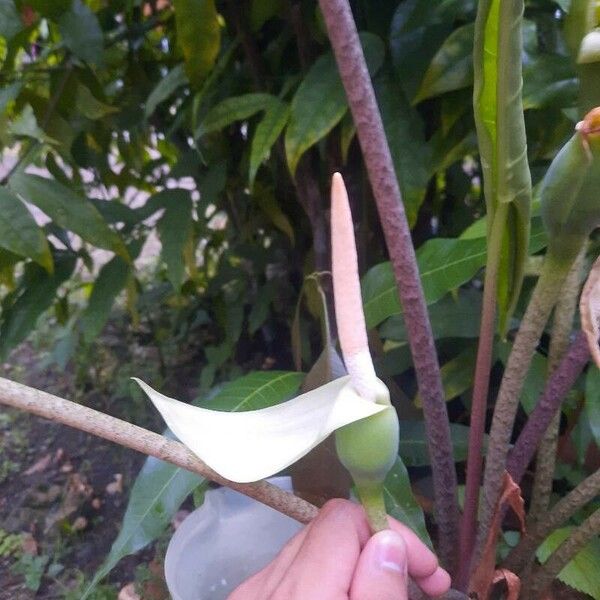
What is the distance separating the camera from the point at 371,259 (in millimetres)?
685

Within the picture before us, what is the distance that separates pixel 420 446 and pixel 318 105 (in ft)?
0.89

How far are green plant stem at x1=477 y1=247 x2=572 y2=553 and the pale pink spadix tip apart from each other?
11 cm

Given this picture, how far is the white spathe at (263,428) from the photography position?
249 mm

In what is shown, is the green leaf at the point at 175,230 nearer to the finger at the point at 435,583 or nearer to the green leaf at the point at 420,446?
the green leaf at the point at 420,446

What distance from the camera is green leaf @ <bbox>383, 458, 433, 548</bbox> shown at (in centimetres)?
41

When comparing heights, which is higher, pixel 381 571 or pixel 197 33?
pixel 197 33

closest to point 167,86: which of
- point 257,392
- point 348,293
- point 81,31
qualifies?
point 81,31

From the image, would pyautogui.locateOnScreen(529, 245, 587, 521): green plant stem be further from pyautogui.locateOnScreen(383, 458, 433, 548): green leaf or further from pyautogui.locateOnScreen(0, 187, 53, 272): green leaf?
pyautogui.locateOnScreen(0, 187, 53, 272): green leaf

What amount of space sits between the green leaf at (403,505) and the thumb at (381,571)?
0.13m

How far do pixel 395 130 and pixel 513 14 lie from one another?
0.23 m

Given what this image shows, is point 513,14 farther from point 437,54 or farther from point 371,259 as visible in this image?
point 371,259

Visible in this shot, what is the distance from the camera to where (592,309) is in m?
0.26

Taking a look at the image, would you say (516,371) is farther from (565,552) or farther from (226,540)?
(226,540)

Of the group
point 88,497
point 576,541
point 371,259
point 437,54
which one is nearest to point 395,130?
point 437,54
